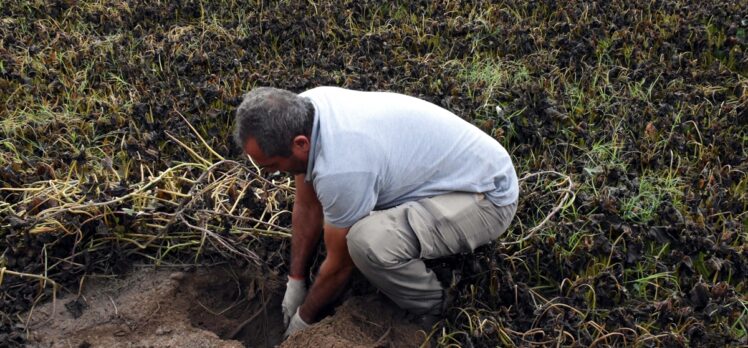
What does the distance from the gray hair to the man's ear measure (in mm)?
18

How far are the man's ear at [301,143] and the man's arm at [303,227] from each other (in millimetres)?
393

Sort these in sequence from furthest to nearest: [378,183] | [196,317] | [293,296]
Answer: [196,317], [293,296], [378,183]

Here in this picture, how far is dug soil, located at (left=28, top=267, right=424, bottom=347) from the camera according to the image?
10.9ft

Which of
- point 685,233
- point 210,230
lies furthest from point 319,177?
point 685,233

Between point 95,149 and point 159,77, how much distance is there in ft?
2.78

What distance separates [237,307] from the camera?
3709mm

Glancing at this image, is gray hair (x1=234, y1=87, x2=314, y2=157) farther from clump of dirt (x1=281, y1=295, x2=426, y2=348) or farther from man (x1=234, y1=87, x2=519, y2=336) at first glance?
clump of dirt (x1=281, y1=295, x2=426, y2=348)

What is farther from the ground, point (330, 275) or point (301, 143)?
point (301, 143)

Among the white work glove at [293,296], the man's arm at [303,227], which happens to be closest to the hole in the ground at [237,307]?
the white work glove at [293,296]

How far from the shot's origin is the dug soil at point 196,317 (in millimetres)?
3316

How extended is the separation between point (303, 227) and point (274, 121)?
0.73m

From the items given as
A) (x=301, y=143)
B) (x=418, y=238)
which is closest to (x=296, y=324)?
(x=418, y=238)

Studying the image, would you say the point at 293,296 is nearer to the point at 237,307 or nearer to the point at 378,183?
the point at 237,307

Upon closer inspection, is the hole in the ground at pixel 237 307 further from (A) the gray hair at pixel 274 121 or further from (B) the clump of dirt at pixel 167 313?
(A) the gray hair at pixel 274 121
